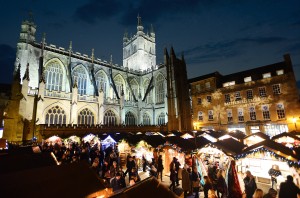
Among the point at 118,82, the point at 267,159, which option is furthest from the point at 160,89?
the point at 267,159

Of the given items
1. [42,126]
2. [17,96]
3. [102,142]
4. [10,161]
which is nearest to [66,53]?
[17,96]

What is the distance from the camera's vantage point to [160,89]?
38031 mm

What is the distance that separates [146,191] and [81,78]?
3243cm

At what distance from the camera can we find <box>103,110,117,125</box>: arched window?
30.2 m

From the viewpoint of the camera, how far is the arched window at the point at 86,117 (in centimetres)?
2724

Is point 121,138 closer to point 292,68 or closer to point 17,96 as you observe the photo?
point 17,96

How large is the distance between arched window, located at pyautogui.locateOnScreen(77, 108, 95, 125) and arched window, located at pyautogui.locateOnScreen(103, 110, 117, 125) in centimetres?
244

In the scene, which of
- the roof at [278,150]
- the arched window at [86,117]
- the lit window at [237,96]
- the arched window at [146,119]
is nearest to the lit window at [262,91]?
the lit window at [237,96]

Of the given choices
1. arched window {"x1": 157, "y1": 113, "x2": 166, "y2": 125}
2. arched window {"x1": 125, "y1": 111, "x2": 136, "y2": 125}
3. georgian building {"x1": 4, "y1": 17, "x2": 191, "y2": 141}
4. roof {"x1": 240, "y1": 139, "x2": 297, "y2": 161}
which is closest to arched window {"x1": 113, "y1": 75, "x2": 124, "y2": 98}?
georgian building {"x1": 4, "y1": 17, "x2": 191, "y2": 141}

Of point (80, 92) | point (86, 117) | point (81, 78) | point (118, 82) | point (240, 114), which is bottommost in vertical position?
point (240, 114)

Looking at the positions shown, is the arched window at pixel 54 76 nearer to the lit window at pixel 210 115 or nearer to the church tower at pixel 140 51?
the church tower at pixel 140 51

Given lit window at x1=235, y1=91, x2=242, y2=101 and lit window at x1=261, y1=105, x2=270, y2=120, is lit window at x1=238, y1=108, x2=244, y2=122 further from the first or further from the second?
lit window at x1=261, y1=105, x2=270, y2=120

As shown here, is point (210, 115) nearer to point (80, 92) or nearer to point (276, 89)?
point (276, 89)

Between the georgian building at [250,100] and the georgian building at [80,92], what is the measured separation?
550 cm
